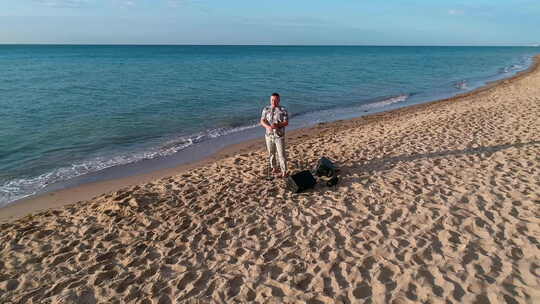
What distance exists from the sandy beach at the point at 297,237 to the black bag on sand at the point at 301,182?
0.14 meters

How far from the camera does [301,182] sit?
6.72 metres

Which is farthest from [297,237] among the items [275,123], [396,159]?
[396,159]

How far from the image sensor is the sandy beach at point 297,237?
13.6 ft

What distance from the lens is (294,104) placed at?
1931 centimetres

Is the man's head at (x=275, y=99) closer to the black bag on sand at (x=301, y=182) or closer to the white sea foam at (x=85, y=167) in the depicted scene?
the black bag on sand at (x=301, y=182)

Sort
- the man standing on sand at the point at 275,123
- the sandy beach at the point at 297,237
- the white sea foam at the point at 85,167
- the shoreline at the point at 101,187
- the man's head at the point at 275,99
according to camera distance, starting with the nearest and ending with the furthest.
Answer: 1. the sandy beach at the point at 297,237
2. the man's head at the point at 275,99
3. the man standing on sand at the point at 275,123
4. the shoreline at the point at 101,187
5. the white sea foam at the point at 85,167

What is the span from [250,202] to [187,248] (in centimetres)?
171

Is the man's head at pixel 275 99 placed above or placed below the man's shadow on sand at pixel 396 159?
above

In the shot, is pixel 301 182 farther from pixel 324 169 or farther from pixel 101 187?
pixel 101 187

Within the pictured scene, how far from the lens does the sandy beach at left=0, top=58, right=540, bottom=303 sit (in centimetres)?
416

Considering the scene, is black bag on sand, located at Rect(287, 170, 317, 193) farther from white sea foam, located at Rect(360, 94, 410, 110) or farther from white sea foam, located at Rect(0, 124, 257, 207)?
white sea foam, located at Rect(360, 94, 410, 110)

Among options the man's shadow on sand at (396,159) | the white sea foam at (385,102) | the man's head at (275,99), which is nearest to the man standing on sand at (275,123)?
the man's head at (275,99)

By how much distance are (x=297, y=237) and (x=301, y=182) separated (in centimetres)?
166

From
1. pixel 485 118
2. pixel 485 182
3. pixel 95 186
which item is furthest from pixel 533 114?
pixel 95 186
